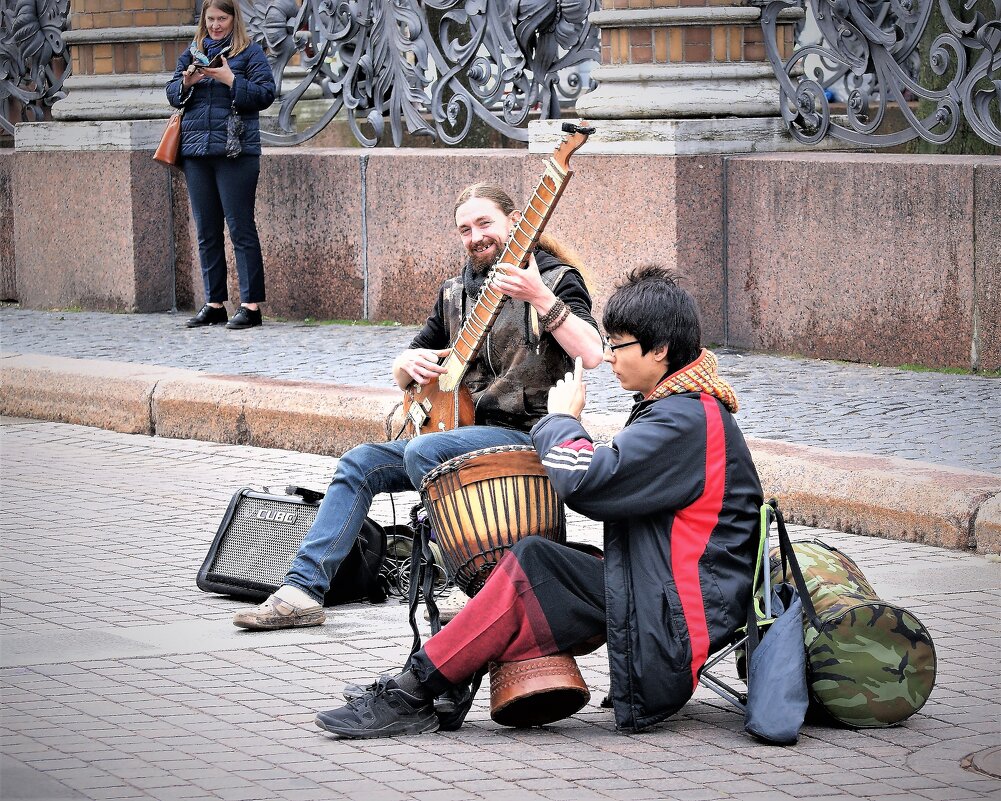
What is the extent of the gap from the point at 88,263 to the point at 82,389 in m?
3.09

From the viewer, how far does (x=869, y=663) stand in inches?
183

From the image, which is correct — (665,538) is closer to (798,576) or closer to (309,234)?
(798,576)

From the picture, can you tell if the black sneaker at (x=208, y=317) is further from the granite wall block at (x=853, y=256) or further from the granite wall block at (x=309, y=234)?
the granite wall block at (x=853, y=256)

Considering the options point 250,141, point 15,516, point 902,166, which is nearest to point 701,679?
point 15,516

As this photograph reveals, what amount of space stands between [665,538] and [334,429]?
14.0 feet

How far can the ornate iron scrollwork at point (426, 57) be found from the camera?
11.0 metres

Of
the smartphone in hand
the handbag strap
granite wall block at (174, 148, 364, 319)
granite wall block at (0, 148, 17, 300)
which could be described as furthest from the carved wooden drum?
granite wall block at (0, 148, 17, 300)

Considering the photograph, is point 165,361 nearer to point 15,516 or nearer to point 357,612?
point 15,516

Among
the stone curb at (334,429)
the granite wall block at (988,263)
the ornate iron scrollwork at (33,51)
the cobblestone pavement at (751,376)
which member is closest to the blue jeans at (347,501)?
the stone curb at (334,429)

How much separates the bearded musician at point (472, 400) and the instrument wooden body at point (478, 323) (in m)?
0.04

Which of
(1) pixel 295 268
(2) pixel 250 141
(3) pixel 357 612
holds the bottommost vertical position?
(3) pixel 357 612

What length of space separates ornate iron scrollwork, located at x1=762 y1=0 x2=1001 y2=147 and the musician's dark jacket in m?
4.05

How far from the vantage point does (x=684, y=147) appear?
10039 millimetres

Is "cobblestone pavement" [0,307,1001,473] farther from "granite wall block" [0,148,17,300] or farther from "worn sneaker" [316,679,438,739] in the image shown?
"worn sneaker" [316,679,438,739]
